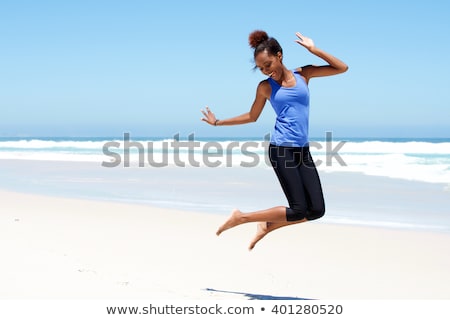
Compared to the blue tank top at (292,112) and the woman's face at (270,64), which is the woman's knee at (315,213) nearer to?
the blue tank top at (292,112)

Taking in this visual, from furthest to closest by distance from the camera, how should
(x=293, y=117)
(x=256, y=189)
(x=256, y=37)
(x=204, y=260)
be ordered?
(x=256, y=189), (x=204, y=260), (x=256, y=37), (x=293, y=117)

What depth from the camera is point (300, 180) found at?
14.5 feet

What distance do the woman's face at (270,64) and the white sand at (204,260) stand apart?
1776 millimetres

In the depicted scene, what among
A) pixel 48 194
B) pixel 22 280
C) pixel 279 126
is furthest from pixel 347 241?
pixel 48 194

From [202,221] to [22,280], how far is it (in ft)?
12.0

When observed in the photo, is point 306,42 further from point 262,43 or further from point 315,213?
point 315,213

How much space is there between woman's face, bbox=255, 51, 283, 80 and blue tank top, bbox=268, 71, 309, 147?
7cm

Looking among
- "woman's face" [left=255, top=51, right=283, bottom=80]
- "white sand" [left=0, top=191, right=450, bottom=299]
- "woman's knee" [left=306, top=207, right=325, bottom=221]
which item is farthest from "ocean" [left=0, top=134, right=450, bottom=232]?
"woman's face" [left=255, top=51, right=283, bottom=80]

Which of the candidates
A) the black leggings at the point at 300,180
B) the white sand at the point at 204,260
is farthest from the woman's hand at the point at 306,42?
the white sand at the point at 204,260

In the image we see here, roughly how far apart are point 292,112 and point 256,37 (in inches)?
25.6

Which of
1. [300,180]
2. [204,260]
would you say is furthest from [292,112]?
[204,260]

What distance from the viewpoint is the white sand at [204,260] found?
475cm

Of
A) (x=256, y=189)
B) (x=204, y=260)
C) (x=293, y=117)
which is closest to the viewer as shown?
(x=293, y=117)

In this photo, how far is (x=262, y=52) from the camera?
4.34 metres
